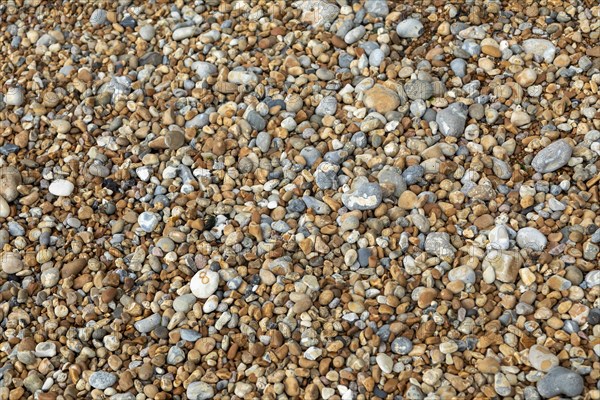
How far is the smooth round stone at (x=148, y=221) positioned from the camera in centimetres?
277

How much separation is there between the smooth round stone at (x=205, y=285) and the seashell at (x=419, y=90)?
112cm

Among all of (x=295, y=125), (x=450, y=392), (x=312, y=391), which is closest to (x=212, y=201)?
(x=295, y=125)

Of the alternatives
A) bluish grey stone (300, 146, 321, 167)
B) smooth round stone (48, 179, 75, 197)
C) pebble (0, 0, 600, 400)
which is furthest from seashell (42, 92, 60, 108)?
bluish grey stone (300, 146, 321, 167)

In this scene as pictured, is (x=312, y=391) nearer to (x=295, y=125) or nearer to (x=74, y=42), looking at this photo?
(x=295, y=125)

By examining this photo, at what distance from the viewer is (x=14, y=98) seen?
329 centimetres

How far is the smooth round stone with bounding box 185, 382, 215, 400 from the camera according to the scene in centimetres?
232

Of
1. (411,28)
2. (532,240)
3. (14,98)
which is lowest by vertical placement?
(532,240)

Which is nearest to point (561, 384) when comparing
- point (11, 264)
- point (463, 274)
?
point (463, 274)

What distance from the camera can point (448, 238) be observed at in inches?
101

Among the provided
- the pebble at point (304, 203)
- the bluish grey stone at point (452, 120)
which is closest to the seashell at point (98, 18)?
the pebble at point (304, 203)

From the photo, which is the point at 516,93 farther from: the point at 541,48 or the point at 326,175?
the point at 326,175

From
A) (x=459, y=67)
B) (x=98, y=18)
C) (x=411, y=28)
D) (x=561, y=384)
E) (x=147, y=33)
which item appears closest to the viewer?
(x=561, y=384)

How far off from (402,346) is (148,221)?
1.09 metres

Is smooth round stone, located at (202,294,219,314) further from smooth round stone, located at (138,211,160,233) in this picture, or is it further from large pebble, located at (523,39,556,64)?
large pebble, located at (523,39,556,64)
